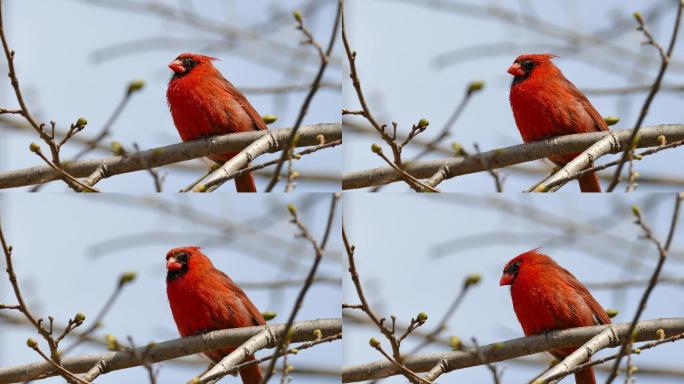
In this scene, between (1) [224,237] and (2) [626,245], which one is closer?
(1) [224,237]

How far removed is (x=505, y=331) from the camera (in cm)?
359

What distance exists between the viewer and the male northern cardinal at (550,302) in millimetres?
3672

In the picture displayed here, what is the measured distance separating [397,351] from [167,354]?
32.5 inches

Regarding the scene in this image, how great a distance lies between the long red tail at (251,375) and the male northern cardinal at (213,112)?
76 centimetres

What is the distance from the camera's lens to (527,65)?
409 cm

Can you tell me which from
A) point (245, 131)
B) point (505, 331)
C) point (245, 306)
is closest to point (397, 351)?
point (505, 331)

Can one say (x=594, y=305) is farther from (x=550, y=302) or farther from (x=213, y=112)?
(x=213, y=112)

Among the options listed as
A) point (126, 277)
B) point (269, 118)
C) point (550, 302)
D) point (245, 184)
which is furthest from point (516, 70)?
point (126, 277)

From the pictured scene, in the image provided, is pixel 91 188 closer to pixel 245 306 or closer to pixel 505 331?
pixel 245 306

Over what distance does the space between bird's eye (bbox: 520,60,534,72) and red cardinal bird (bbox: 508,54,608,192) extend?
0.07 m

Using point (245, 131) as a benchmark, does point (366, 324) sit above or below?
below

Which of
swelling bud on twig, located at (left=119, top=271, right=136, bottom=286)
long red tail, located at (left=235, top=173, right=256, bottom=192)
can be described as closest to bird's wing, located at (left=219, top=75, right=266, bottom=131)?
long red tail, located at (left=235, top=173, right=256, bottom=192)

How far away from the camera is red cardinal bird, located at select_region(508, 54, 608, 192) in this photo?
12.5ft

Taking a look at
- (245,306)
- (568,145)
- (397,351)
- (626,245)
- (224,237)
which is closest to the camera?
(397,351)
